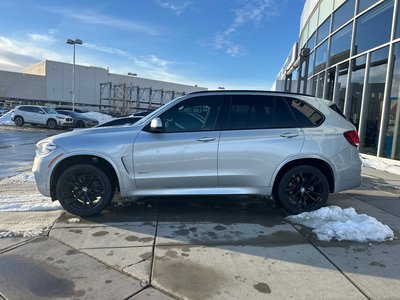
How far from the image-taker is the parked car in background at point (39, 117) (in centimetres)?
2667

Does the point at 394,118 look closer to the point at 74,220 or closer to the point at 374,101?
the point at 374,101

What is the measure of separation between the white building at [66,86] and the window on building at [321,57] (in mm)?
57192

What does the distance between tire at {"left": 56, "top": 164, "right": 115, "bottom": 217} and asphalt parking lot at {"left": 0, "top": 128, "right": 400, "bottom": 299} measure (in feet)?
0.63

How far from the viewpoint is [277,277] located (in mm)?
3406

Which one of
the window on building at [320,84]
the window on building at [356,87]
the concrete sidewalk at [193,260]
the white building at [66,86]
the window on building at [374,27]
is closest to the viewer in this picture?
the concrete sidewalk at [193,260]

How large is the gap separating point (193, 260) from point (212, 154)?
1.68m

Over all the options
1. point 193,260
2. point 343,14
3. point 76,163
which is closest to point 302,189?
point 193,260

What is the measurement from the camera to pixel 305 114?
5.32 metres

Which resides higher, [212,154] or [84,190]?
[212,154]

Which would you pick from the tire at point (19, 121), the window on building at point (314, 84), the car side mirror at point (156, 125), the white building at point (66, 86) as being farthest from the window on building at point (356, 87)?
the white building at point (66, 86)

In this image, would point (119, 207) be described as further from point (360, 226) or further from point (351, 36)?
point (351, 36)

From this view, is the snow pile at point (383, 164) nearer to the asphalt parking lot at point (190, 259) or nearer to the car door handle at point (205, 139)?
the asphalt parking lot at point (190, 259)

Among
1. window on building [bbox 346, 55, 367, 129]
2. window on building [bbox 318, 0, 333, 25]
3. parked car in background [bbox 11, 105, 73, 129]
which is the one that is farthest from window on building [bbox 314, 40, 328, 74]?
parked car in background [bbox 11, 105, 73, 129]

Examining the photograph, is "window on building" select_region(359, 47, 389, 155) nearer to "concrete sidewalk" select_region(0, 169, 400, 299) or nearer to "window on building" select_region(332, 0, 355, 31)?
"window on building" select_region(332, 0, 355, 31)
